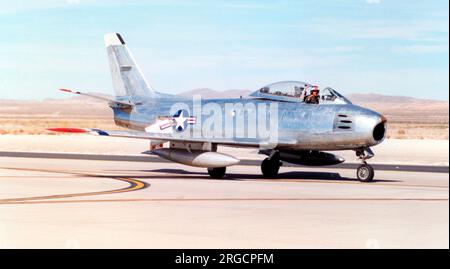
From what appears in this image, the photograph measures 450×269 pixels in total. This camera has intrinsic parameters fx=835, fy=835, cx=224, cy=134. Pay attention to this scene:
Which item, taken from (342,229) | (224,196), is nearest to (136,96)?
(224,196)

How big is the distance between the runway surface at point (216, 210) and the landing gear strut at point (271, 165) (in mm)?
473

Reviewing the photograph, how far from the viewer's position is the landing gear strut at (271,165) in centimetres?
2565

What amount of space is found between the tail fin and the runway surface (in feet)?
13.1

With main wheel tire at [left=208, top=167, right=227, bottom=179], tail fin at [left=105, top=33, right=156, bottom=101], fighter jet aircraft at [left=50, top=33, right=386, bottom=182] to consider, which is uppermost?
tail fin at [left=105, top=33, right=156, bottom=101]

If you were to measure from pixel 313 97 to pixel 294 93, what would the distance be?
688 millimetres

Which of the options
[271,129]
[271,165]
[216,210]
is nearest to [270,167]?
[271,165]

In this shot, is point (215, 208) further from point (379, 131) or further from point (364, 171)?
point (364, 171)

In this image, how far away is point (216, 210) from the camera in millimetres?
16062

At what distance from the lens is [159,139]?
25.1 metres

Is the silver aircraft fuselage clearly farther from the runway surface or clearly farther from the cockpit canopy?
the runway surface

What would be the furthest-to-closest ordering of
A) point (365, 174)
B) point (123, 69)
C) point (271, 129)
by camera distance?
point (123, 69) < point (271, 129) < point (365, 174)

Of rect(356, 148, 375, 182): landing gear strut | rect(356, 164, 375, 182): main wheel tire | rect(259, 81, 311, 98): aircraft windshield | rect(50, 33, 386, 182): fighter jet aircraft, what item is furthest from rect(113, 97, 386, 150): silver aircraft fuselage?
rect(356, 164, 375, 182): main wheel tire

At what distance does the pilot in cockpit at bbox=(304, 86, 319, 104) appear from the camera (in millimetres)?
24578

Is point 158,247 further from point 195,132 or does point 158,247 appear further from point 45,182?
point 195,132
